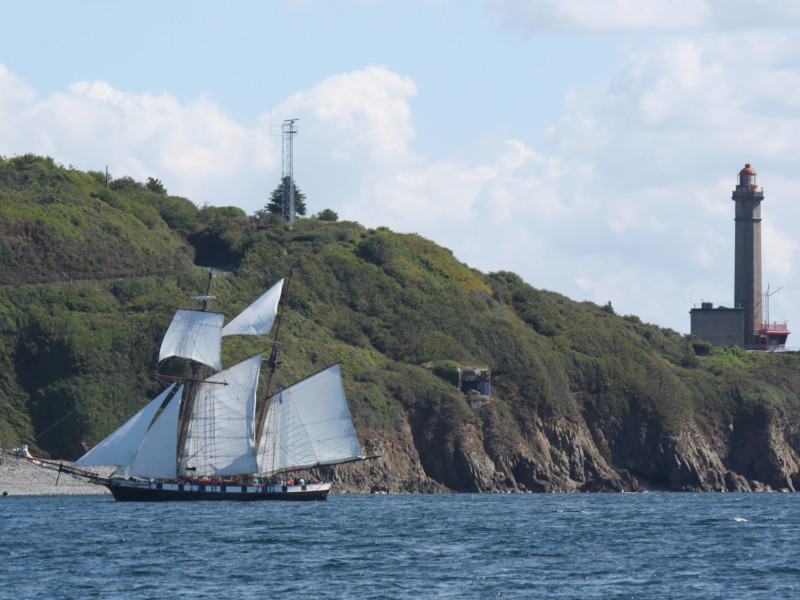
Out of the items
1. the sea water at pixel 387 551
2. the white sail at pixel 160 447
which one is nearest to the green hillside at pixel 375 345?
the white sail at pixel 160 447

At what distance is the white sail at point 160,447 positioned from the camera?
82438mm

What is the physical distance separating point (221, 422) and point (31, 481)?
48.5 ft

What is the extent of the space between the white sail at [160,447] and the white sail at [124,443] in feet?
2.98

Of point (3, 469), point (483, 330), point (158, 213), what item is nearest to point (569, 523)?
point (3, 469)

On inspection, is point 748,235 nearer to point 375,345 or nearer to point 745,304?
point 745,304

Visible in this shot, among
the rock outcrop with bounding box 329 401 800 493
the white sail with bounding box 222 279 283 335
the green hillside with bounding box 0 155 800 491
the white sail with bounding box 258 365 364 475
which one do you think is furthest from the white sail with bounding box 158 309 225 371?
the rock outcrop with bounding box 329 401 800 493

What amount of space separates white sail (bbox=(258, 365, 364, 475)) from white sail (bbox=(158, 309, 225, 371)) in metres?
5.19

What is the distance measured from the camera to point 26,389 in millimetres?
103250

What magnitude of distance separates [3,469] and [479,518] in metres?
34.8

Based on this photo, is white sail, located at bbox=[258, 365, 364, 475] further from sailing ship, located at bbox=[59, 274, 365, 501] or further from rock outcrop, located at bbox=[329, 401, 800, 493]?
rock outcrop, located at bbox=[329, 401, 800, 493]

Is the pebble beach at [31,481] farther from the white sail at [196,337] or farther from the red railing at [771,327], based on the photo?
the red railing at [771,327]

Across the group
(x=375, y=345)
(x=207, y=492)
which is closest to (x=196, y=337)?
(x=207, y=492)

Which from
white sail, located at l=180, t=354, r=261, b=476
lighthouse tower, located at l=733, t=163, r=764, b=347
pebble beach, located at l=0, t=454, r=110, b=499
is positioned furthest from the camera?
lighthouse tower, located at l=733, t=163, r=764, b=347

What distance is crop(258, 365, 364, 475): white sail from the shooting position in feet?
281
